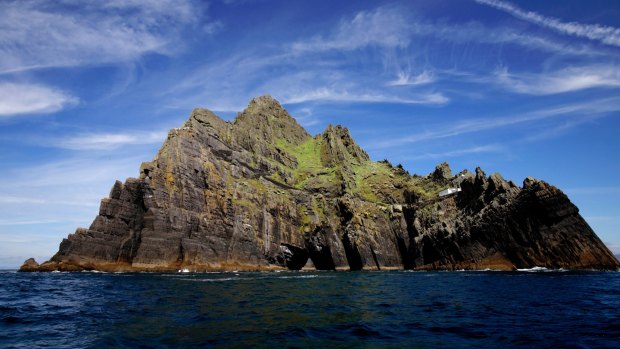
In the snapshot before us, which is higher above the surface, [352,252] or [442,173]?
[442,173]

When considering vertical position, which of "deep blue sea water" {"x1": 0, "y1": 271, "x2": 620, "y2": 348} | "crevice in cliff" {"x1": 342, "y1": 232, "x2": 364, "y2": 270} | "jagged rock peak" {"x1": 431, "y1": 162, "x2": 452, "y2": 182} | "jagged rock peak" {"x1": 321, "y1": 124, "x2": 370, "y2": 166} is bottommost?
"deep blue sea water" {"x1": 0, "y1": 271, "x2": 620, "y2": 348}

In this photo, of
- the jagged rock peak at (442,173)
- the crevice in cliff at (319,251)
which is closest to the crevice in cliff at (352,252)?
the crevice in cliff at (319,251)

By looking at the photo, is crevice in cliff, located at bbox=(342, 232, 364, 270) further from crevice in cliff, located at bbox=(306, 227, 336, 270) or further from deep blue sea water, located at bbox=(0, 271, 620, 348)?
deep blue sea water, located at bbox=(0, 271, 620, 348)

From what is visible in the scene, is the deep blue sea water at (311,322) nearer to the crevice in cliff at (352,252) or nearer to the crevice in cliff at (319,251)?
the crevice in cliff at (352,252)

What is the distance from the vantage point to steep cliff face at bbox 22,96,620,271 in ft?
311

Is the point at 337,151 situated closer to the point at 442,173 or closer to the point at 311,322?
the point at 442,173

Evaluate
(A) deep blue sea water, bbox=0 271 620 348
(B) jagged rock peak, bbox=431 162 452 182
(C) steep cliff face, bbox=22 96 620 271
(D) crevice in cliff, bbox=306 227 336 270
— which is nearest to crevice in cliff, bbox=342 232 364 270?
(C) steep cliff face, bbox=22 96 620 271

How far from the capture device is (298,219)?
14088 centimetres

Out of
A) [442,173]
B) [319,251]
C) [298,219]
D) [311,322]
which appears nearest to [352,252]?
[319,251]

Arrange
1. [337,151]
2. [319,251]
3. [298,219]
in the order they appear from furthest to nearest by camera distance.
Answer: [337,151] < [298,219] < [319,251]

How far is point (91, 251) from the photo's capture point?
3794 inches

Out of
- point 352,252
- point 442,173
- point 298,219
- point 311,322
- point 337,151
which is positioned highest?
point 337,151

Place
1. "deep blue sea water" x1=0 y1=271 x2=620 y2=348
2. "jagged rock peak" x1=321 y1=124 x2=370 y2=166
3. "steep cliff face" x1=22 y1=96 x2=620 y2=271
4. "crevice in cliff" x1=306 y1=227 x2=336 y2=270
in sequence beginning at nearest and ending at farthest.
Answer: "deep blue sea water" x1=0 y1=271 x2=620 y2=348 < "steep cliff face" x1=22 y1=96 x2=620 y2=271 < "crevice in cliff" x1=306 y1=227 x2=336 y2=270 < "jagged rock peak" x1=321 y1=124 x2=370 y2=166

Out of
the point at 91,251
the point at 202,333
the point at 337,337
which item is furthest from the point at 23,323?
the point at 91,251
